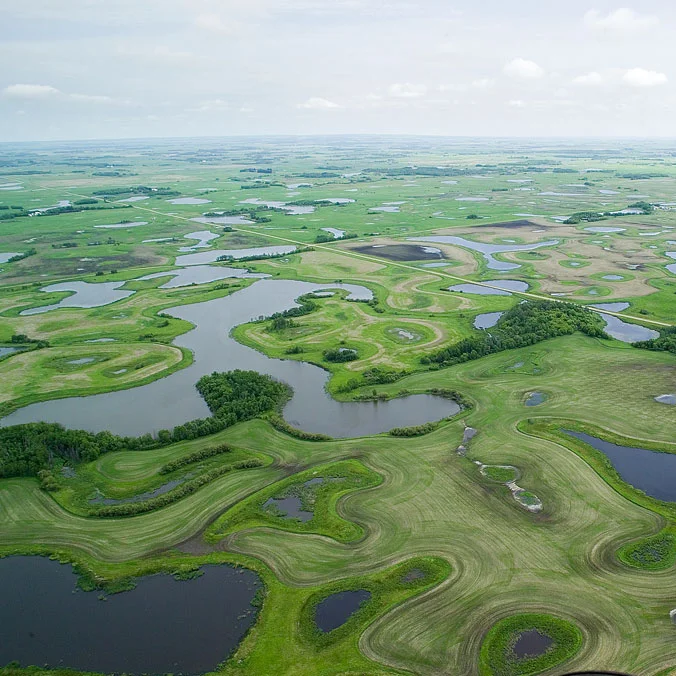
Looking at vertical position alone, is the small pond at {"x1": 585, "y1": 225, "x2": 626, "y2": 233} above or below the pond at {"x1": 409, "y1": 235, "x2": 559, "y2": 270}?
above

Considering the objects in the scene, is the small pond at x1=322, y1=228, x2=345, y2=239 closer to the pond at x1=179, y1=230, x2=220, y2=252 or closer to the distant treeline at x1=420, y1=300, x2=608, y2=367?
the pond at x1=179, y1=230, x2=220, y2=252

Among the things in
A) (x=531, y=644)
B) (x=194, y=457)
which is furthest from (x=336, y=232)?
(x=531, y=644)

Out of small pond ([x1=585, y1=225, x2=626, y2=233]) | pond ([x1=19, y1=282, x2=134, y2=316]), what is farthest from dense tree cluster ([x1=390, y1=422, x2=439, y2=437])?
small pond ([x1=585, y1=225, x2=626, y2=233])

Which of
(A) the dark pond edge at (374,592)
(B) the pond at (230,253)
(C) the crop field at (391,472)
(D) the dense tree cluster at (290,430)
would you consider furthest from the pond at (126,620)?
(B) the pond at (230,253)

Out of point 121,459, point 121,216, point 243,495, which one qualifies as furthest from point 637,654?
point 121,216

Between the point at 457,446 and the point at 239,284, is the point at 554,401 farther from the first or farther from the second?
the point at 239,284

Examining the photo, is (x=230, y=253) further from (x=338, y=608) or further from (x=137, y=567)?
(x=338, y=608)

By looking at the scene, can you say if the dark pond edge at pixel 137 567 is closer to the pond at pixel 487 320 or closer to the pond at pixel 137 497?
the pond at pixel 137 497
